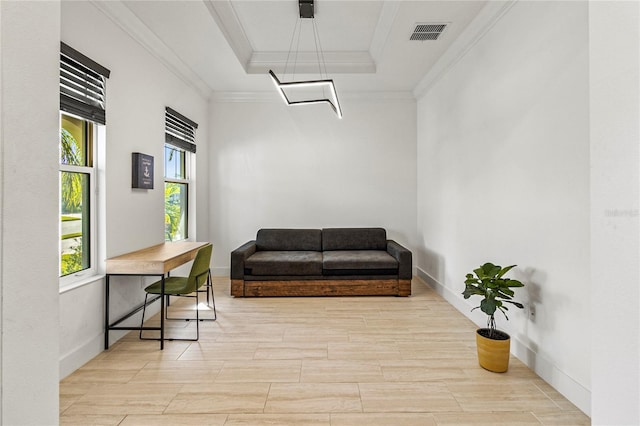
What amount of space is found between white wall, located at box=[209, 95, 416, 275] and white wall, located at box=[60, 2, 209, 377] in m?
1.49

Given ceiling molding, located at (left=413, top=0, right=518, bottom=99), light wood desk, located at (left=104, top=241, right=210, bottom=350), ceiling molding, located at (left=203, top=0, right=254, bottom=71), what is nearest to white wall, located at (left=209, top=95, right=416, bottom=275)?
ceiling molding, located at (left=413, top=0, right=518, bottom=99)

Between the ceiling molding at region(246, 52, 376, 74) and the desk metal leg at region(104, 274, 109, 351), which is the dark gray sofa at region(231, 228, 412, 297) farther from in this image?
the ceiling molding at region(246, 52, 376, 74)

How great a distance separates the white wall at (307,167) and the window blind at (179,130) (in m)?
0.69

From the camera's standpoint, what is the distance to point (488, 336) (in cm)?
251

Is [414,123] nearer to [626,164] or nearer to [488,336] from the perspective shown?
[488,336]

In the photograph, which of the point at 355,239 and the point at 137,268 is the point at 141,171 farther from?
the point at 355,239

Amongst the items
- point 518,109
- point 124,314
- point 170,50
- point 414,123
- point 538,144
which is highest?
point 170,50

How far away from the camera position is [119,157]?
9.95ft

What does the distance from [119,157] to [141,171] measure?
302mm

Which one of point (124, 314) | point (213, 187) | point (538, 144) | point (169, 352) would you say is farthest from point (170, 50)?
point (538, 144)

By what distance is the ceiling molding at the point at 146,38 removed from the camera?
2.81 m

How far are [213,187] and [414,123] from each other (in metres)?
3.47

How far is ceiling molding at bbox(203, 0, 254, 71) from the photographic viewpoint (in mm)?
3181

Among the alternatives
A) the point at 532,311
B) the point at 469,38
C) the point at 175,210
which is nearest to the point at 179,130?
the point at 175,210
